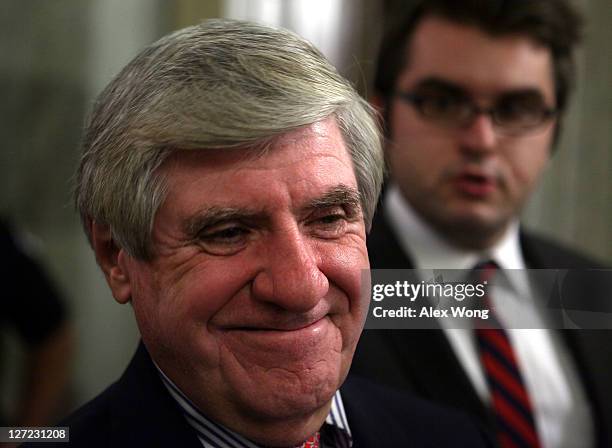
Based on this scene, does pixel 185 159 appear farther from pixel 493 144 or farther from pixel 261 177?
pixel 493 144

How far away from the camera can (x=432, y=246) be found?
1.41m

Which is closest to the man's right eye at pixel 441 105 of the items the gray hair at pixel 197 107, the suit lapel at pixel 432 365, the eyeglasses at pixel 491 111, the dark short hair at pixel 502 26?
the eyeglasses at pixel 491 111

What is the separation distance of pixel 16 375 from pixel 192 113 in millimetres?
1745

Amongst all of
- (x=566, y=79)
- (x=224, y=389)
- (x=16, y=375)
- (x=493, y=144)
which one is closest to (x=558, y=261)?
(x=493, y=144)

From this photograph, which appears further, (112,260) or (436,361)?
(436,361)

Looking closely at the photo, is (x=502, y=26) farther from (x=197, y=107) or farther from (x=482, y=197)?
(x=197, y=107)

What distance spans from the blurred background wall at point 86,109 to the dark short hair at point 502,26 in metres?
0.37

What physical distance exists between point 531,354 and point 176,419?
28.8 inches

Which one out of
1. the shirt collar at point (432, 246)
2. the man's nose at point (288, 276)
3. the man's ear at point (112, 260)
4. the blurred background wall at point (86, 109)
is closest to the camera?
the man's nose at point (288, 276)

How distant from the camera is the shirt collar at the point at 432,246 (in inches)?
51.7

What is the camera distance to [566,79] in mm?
1651

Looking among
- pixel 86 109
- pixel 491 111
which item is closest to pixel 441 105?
pixel 491 111

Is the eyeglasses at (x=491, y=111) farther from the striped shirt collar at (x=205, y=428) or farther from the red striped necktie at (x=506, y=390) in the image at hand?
the striped shirt collar at (x=205, y=428)

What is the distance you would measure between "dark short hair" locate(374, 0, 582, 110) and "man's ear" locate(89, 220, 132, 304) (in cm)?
87
